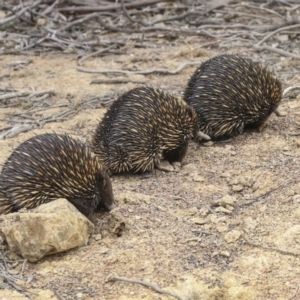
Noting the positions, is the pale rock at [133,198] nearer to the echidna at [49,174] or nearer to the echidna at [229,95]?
the echidna at [49,174]

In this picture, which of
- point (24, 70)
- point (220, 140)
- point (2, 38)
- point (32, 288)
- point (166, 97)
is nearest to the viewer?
point (32, 288)

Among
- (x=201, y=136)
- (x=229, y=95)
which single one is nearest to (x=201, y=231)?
(x=201, y=136)

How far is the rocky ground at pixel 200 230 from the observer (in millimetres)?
3557

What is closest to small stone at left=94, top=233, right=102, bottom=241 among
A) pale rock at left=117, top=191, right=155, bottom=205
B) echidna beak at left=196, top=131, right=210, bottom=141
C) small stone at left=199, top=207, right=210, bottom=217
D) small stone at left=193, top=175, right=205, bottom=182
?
pale rock at left=117, top=191, right=155, bottom=205

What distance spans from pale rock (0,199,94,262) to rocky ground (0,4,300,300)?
0.31ft

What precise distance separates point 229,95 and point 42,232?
2.86 m

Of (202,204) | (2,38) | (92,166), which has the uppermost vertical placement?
(92,166)

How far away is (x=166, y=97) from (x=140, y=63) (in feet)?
11.3

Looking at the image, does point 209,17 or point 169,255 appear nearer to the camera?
point 169,255

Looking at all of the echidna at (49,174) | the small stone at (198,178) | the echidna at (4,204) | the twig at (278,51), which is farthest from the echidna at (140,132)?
the twig at (278,51)

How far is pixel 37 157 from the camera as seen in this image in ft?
13.7

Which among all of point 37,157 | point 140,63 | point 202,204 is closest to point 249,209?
point 202,204

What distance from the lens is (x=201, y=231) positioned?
413cm

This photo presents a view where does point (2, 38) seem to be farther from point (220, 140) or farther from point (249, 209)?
point (249, 209)
